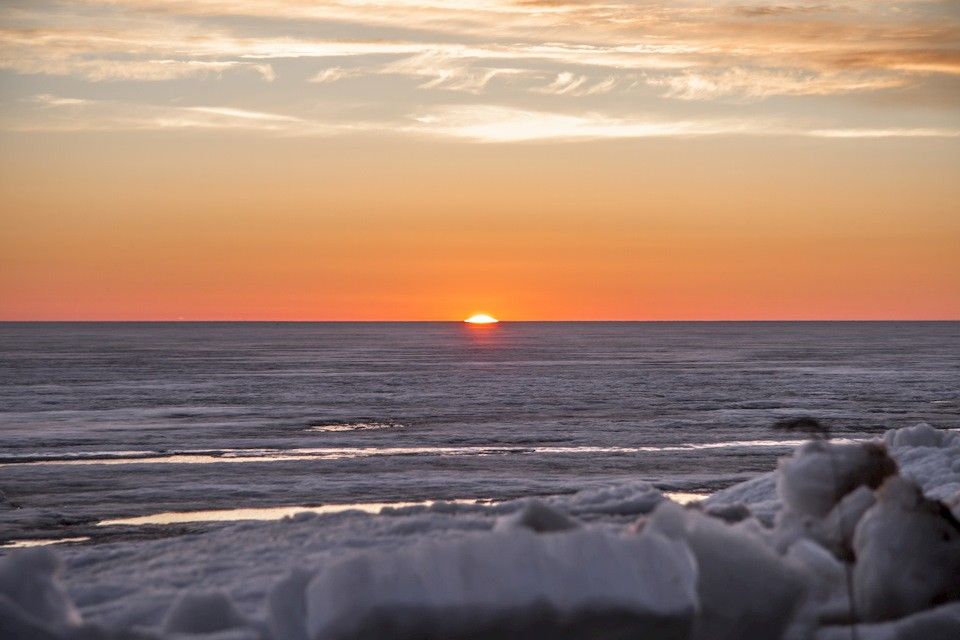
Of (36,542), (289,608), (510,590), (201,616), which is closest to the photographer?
(510,590)

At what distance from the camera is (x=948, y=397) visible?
34.7 meters

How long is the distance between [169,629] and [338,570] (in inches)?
40.7

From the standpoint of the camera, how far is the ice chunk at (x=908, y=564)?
6234 mm

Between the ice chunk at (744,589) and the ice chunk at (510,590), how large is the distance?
0.34m

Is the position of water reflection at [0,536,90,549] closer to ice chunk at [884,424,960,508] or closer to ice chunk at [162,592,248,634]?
ice chunk at [162,592,248,634]

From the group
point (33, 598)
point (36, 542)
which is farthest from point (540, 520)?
point (36, 542)

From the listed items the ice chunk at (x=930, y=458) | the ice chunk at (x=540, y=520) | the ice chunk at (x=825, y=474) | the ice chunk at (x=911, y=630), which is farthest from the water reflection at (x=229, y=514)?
the ice chunk at (x=911, y=630)

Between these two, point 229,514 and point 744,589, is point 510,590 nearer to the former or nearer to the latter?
point 744,589

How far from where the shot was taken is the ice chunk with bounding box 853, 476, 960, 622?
Answer: 6234 millimetres

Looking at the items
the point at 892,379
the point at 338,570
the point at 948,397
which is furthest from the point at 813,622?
the point at 892,379

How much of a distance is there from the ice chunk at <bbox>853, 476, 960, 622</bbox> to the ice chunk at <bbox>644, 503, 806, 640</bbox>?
634 mm

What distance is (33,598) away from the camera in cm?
591

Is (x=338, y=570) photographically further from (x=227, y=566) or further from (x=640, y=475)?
(x=640, y=475)

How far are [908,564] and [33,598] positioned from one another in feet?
15.6
